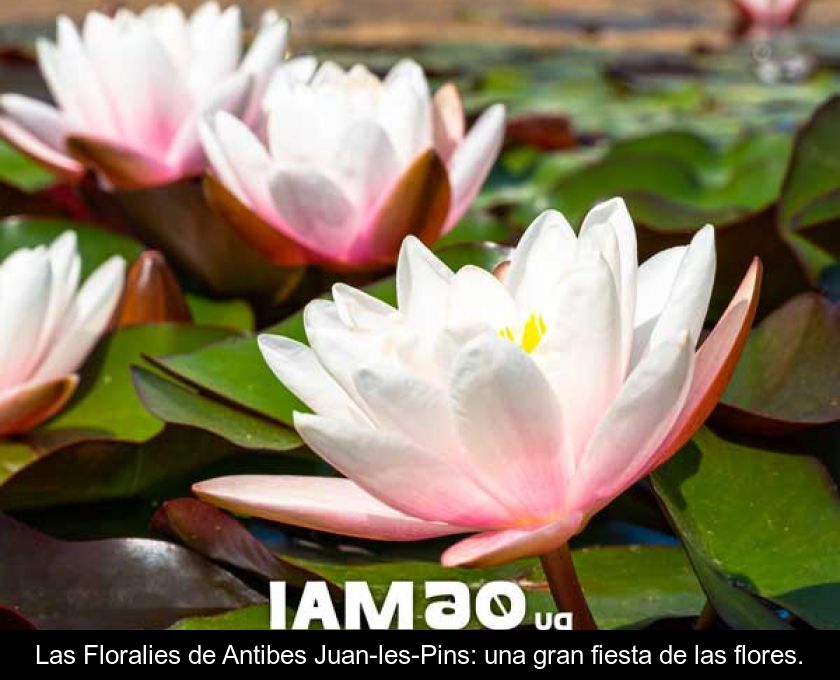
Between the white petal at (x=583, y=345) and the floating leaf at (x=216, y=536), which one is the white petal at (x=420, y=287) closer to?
the white petal at (x=583, y=345)

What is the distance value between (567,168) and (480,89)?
3.60 feet

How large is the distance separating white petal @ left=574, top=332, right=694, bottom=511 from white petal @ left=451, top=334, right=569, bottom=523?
0.06ft

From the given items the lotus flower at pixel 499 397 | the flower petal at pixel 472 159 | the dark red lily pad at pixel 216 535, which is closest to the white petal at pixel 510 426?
the lotus flower at pixel 499 397

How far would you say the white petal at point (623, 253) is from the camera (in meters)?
0.71

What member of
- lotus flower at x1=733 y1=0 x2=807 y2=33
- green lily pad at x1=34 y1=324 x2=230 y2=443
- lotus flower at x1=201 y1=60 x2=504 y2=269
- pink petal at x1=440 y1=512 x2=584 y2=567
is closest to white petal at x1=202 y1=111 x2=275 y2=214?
lotus flower at x1=201 y1=60 x2=504 y2=269

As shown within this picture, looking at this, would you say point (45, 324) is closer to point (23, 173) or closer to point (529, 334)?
point (529, 334)

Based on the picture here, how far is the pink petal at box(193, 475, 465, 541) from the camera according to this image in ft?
2.39

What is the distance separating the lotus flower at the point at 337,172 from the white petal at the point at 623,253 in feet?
1.29

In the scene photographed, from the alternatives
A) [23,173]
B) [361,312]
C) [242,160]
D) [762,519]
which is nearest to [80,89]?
[242,160]

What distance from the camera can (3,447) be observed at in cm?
110

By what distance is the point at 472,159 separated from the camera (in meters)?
1.29

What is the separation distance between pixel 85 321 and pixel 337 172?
25cm

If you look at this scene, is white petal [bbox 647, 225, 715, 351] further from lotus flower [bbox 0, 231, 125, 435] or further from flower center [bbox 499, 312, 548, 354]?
lotus flower [bbox 0, 231, 125, 435]

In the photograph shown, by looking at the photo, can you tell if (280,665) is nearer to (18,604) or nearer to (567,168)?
(18,604)
